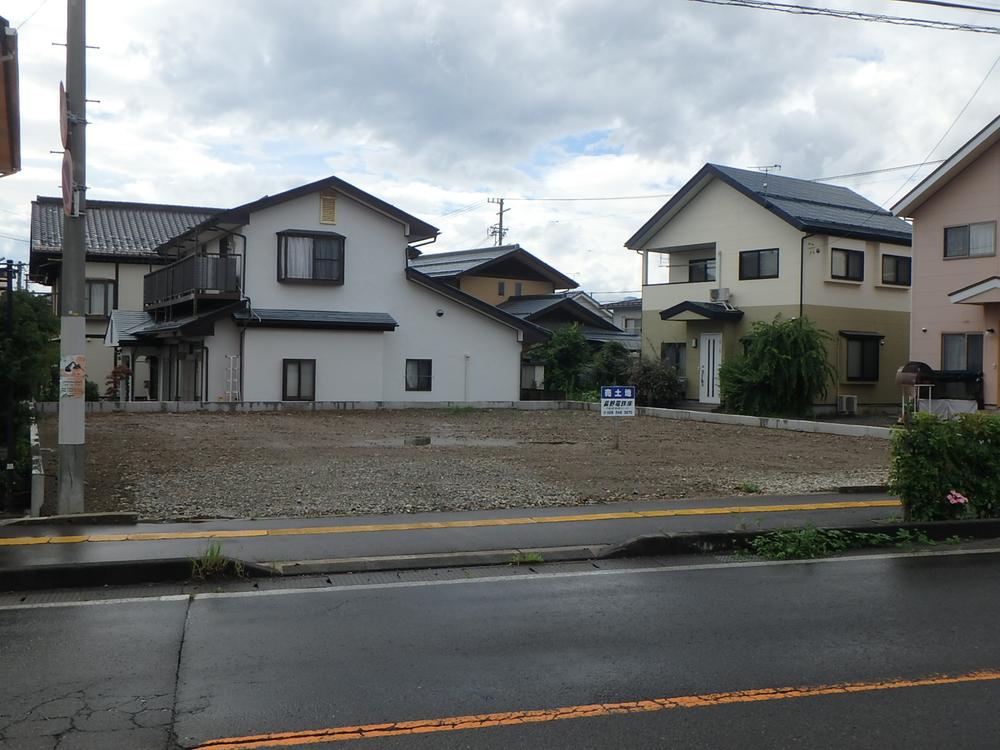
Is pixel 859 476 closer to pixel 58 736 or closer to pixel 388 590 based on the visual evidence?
pixel 388 590

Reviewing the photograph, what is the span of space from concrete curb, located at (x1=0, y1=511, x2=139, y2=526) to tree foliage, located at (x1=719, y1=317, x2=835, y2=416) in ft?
64.2

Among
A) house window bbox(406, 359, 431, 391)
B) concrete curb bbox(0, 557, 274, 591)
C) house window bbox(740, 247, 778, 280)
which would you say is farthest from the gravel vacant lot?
house window bbox(740, 247, 778, 280)

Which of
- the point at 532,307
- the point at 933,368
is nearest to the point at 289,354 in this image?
the point at 532,307

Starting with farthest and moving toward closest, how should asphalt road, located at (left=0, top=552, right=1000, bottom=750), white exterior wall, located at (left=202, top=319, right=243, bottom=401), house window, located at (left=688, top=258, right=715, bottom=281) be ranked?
house window, located at (left=688, top=258, right=715, bottom=281) < white exterior wall, located at (left=202, top=319, right=243, bottom=401) < asphalt road, located at (left=0, top=552, right=1000, bottom=750)

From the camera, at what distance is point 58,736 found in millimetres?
4363

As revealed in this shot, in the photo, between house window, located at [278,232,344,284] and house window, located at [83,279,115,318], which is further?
house window, located at [83,279,115,318]

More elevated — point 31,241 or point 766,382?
point 31,241

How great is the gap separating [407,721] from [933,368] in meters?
23.6

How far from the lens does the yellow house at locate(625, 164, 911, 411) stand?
2889 centimetres

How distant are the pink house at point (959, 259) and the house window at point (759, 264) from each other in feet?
15.9

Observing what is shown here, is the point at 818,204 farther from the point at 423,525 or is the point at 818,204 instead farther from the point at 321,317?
the point at 423,525

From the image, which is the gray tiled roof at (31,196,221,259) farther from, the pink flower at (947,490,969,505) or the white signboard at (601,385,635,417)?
the pink flower at (947,490,969,505)

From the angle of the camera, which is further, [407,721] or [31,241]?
[31,241]

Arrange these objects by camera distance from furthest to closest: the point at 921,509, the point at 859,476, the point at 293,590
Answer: the point at 859,476, the point at 921,509, the point at 293,590
